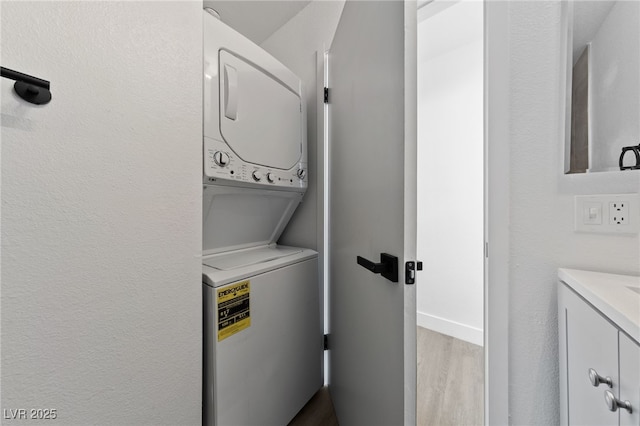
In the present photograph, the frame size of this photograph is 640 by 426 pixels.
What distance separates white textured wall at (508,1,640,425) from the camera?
0.77m

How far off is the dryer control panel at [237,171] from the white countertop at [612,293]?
3.89 feet

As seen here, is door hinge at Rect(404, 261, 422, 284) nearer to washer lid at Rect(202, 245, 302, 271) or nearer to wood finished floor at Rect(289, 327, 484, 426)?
washer lid at Rect(202, 245, 302, 271)

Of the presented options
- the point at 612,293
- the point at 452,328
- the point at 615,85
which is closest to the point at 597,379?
the point at 612,293

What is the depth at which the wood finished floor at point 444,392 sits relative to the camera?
4.54 ft

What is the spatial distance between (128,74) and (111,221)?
1.38 feet

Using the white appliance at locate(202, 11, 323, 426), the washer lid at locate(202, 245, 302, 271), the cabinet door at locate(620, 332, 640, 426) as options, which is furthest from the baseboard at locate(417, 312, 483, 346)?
the cabinet door at locate(620, 332, 640, 426)

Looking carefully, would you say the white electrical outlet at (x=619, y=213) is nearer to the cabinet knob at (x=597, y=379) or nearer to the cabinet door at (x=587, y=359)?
the cabinet door at (x=587, y=359)

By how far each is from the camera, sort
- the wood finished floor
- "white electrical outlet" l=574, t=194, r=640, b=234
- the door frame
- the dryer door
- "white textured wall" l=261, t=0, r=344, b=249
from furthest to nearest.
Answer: "white textured wall" l=261, t=0, r=344, b=249 → the wood finished floor → the dryer door → the door frame → "white electrical outlet" l=574, t=194, r=640, b=234

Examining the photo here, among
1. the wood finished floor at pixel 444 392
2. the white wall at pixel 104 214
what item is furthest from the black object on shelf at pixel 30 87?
the wood finished floor at pixel 444 392

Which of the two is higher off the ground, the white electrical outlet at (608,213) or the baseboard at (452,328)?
the white electrical outlet at (608,213)

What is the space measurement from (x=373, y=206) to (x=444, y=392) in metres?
1.49

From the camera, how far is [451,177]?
2312 millimetres

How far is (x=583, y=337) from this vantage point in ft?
1.97

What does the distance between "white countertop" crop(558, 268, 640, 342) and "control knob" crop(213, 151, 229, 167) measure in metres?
1.20
